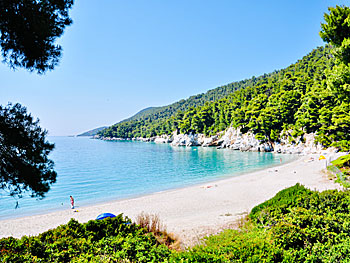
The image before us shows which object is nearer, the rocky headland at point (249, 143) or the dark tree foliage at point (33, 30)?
the dark tree foliage at point (33, 30)

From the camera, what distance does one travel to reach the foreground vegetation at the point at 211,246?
11.9 ft

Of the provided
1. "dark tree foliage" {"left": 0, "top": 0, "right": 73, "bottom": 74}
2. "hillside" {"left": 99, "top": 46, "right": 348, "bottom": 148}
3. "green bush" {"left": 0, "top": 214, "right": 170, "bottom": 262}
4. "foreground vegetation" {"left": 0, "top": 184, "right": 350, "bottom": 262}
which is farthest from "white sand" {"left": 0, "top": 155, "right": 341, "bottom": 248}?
"hillside" {"left": 99, "top": 46, "right": 348, "bottom": 148}

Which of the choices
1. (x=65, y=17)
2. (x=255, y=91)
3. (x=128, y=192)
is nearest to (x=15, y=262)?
(x=65, y=17)

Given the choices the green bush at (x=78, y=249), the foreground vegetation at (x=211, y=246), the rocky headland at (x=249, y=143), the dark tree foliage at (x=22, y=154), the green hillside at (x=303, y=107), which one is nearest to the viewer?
the foreground vegetation at (x=211, y=246)

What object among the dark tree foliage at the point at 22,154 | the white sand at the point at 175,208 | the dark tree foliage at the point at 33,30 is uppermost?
the dark tree foliage at the point at 33,30

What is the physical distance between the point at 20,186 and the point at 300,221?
6.66 m

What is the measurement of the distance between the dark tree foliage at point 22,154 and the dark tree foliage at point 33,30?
1432 millimetres

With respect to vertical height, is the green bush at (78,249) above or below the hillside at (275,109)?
below

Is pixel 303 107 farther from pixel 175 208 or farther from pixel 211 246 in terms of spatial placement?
pixel 211 246

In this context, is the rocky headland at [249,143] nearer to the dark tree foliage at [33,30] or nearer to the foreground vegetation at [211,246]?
the foreground vegetation at [211,246]

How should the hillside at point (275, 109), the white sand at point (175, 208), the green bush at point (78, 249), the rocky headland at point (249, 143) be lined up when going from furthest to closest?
the hillside at point (275, 109) → the rocky headland at point (249, 143) → the white sand at point (175, 208) → the green bush at point (78, 249)

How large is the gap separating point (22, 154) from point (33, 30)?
287 centimetres

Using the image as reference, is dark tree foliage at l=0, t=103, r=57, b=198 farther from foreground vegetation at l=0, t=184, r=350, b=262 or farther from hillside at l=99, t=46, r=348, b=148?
hillside at l=99, t=46, r=348, b=148

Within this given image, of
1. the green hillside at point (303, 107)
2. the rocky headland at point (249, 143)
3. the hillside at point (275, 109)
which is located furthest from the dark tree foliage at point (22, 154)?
the rocky headland at point (249, 143)
